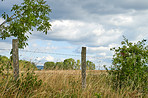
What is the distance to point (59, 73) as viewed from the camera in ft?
25.5

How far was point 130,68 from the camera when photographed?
740 cm

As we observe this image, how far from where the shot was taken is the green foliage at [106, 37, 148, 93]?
7410mm

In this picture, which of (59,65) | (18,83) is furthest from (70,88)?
(59,65)

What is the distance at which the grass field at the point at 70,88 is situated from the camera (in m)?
5.93

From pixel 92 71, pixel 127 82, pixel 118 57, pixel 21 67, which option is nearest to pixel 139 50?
pixel 118 57

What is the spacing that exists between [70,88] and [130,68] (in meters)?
2.44

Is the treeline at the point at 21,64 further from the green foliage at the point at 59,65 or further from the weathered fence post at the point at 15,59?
the green foliage at the point at 59,65

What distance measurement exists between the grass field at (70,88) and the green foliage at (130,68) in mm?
294

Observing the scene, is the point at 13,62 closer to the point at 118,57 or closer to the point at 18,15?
the point at 18,15

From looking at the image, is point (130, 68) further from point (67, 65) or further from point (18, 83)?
point (18, 83)

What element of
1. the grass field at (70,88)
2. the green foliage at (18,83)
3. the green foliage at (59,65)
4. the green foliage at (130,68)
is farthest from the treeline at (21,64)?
the green foliage at (130,68)

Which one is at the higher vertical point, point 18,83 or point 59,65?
point 59,65

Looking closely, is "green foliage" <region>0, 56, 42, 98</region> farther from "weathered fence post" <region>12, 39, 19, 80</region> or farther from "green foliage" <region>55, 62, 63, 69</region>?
"green foliage" <region>55, 62, 63, 69</region>

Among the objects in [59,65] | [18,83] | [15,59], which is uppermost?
[15,59]
